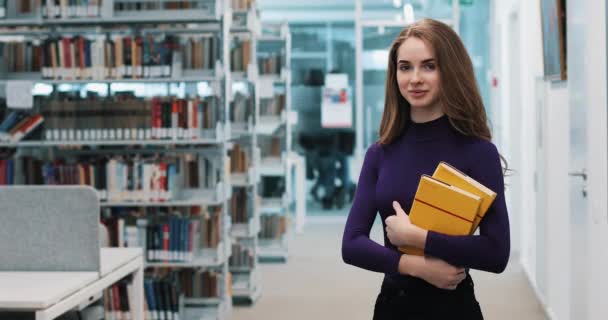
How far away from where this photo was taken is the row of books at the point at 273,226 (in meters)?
7.36

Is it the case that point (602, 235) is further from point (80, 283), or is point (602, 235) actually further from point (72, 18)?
point (72, 18)

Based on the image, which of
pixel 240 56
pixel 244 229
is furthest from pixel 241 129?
pixel 244 229

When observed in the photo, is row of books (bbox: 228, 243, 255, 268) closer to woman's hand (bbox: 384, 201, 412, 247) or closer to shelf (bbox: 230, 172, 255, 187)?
shelf (bbox: 230, 172, 255, 187)

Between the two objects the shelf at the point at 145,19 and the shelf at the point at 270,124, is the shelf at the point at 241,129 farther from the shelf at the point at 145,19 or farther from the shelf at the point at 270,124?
the shelf at the point at 145,19

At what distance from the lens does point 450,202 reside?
167cm

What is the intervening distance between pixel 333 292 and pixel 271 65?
243 cm

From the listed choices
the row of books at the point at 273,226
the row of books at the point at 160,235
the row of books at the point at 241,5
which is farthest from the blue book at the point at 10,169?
the row of books at the point at 273,226

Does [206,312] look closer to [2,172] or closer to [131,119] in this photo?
[131,119]

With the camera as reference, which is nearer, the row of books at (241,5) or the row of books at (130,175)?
the row of books at (130,175)

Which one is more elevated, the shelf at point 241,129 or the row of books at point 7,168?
the shelf at point 241,129

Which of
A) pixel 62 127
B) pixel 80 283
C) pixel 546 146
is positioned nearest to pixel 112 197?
pixel 62 127

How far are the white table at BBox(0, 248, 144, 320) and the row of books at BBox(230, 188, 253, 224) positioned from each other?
293cm

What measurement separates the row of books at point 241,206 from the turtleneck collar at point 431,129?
4.30 metres

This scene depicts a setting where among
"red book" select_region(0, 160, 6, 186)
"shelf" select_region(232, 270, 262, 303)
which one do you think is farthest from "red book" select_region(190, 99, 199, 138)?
"shelf" select_region(232, 270, 262, 303)
